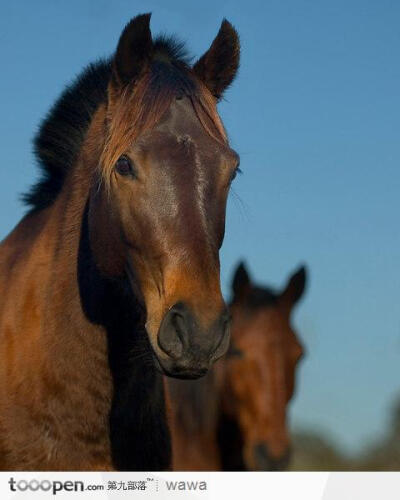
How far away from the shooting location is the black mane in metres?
5.07

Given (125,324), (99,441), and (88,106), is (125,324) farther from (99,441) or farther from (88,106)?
(88,106)

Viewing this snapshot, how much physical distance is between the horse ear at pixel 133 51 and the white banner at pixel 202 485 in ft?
6.13

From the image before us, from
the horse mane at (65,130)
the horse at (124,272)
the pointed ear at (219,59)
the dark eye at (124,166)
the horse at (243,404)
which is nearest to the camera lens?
the horse at (124,272)

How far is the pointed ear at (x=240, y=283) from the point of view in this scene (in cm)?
848

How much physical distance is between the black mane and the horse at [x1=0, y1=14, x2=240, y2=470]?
0.20m

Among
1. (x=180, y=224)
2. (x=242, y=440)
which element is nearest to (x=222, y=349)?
(x=180, y=224)

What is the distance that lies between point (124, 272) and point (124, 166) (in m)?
0.50

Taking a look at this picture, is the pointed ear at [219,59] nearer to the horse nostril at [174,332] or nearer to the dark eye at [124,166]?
the dark eye at [124,166]

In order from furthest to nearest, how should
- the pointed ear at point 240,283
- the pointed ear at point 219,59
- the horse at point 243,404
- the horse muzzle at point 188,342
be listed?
the pointed ear at point 240,283, the horse at point 243,404, the pointed ear at point 219,59, the horse muzzle at point 188,342

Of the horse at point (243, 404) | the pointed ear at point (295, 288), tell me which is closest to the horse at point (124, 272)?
the horse at point (243, 404)

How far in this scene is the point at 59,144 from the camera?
5141mm

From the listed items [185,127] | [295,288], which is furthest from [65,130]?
[295,288]

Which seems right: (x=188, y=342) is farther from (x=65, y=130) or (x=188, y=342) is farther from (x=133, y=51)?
(x=65, y=130)

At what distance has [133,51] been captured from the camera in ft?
14.6
